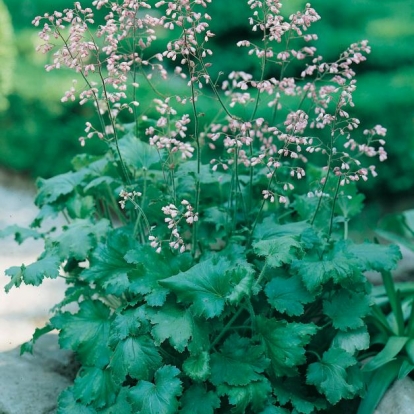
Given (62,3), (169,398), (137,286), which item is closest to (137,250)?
(137,286)

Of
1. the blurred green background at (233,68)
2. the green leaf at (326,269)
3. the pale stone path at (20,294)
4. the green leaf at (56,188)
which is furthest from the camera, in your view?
the blurred green background at (233,68)

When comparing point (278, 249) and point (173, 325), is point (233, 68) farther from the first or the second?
point (173, 325)

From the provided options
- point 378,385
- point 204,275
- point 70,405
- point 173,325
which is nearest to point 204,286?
point 204,275

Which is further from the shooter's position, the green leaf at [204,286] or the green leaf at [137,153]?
the green leaf at [137,153]

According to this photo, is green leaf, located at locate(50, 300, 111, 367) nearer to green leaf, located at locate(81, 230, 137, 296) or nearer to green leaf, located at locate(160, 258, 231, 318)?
green leaf, located at locate(81, 230, 137, 296)

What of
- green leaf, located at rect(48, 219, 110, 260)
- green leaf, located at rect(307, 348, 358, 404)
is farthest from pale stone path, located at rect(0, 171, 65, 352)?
green leaf, located at rect(307, 348, 358, 404)

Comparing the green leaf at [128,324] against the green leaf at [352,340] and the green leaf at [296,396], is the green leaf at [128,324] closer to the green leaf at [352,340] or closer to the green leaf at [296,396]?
the green leaf at [296,396]

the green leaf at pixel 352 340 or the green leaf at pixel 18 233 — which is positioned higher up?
the green leaf at pixel 18 233

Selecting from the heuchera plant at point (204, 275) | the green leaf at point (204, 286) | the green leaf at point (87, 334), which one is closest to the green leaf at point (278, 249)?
the heuchera plant at point (204, 275)
